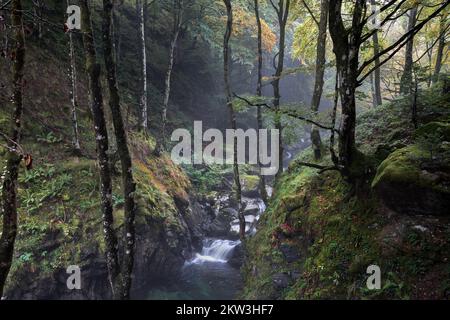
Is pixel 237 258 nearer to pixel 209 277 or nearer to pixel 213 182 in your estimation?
pixel 209 277

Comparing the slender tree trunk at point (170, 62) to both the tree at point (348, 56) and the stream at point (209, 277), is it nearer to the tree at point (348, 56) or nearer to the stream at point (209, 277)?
the stream at point (209, 277)

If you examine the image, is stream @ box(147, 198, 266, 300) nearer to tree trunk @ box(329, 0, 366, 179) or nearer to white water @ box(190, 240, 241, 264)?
white water @ box(190, 240, 241, 264)

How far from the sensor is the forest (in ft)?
20.8

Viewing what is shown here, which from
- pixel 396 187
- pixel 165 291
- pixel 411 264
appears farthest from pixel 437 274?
pixel 165 291

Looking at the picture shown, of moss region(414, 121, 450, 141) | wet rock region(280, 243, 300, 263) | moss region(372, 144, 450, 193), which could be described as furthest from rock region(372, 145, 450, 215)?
wet rock region(280, 243, 300, 263)

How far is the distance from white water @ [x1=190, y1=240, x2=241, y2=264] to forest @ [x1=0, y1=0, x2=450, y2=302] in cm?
9

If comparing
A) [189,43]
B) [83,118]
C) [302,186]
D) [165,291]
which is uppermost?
[189,43]

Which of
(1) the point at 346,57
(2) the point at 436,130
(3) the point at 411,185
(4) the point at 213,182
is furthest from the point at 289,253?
(4) the point at 213,182

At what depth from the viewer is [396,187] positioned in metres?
6.73

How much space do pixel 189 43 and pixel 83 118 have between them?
40.5ft

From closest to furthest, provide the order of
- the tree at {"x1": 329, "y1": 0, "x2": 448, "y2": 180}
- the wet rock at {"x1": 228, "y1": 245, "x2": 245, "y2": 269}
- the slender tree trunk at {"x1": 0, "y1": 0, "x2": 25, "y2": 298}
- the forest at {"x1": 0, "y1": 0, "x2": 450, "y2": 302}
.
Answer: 1. the slender tree trunk at {"x1": 0, "y1": 0, "x2": 25, "y2": 298}
2. the forest at {"x1": 0, "y1": 0, "x2": 450, "y2": 302}
3. the tree at {"x1": 329, "y1": 0, "x2": 448, "y2": 180}
4. the wet rock at {"x1": 228, "y1": 245, "x2": 245, "y2": 269}

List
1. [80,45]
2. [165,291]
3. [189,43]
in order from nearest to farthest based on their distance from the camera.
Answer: [165,291], [80,45], [189,43]
